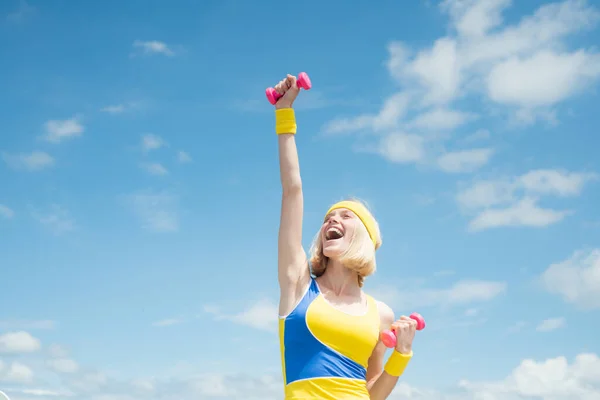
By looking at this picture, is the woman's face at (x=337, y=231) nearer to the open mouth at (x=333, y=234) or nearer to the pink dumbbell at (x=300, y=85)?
the open mouth at (x=333, y=234)

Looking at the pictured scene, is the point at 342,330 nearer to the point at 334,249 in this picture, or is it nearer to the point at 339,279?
the point at 339,279

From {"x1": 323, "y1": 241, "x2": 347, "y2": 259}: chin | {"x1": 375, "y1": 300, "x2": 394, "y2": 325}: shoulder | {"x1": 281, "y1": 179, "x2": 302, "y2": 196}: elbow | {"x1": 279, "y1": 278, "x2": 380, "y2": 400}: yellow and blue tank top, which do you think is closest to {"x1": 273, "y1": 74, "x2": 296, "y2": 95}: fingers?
{"x1": 281, "y1": 179, "x2": 302, "y2": 196}: elbow

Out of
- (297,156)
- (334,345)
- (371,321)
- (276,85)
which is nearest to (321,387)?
(334,345)

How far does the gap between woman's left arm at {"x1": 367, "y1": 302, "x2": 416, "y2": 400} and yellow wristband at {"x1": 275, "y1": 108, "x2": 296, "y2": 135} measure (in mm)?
1893

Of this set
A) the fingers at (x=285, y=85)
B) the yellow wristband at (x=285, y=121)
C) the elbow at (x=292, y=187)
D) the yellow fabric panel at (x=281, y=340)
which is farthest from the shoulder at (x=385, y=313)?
the fingers at (x=285, y=85)

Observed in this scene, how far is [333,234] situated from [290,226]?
23.1 inches

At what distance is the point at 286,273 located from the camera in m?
5.29

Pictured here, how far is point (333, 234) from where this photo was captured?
18.8 ft

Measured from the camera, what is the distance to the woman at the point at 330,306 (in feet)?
16.7

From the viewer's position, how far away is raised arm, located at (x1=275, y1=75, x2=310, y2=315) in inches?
208

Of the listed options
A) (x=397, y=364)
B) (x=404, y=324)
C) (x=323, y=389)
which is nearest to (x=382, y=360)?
(x=397, y=364)

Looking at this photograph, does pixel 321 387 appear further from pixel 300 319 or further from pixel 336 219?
pixel 336 219

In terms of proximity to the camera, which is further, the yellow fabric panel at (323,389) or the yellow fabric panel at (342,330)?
the yellow fabric panel at (342,330)

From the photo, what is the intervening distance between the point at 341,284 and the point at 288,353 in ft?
2.58
